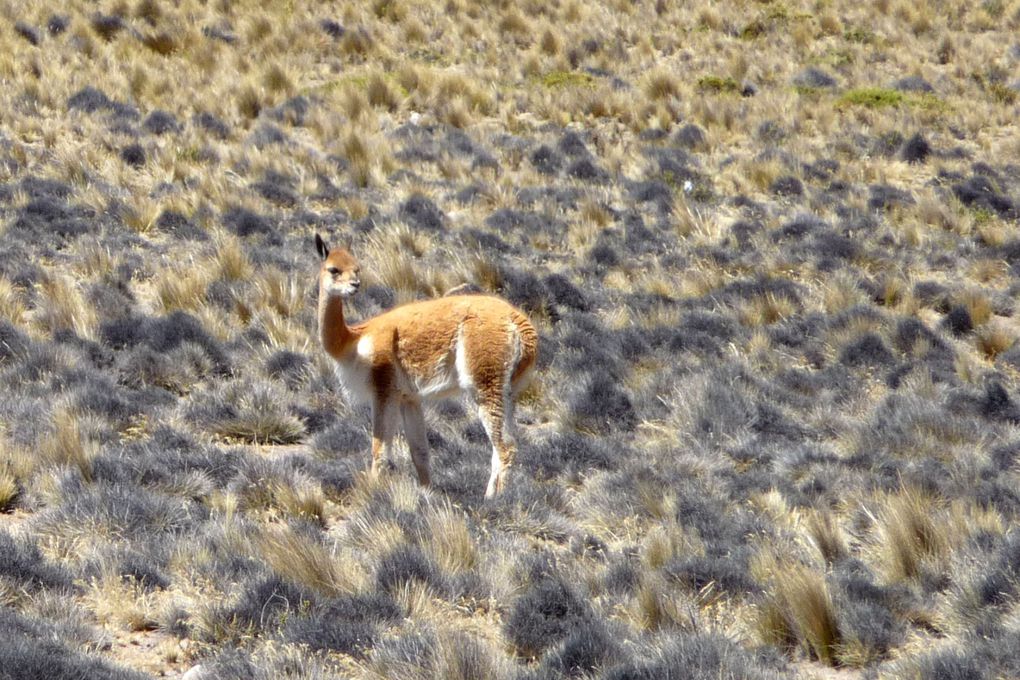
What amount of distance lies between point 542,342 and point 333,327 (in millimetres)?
4180

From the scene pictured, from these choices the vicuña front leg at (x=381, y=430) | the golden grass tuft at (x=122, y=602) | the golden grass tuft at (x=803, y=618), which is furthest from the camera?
the vicuña front leg at (x=381, y=430)

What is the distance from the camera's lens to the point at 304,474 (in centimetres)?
763

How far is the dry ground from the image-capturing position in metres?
5.57

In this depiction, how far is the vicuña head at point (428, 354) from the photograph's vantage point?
714 centimetres

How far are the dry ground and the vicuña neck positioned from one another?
2.91 feet

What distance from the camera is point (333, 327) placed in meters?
7.17

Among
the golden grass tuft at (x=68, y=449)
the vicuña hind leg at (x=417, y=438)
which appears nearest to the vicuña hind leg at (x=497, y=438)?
the vicuña hind leg at (x=417, y=438)

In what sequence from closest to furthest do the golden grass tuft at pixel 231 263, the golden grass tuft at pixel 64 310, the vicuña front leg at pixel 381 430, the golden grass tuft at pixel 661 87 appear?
the vicuña front leg at pixel 381 430, the golden grass tuft at pixel 64 310, the golden grass tuft at pixel 231 263, the golden grass tuft at pixel 661 87

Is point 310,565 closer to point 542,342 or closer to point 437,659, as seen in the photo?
point 437,659

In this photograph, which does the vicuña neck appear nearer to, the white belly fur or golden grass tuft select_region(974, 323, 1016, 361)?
the white belly fur

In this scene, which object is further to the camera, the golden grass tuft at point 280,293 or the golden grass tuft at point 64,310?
the golden grass tuft at point 280,293

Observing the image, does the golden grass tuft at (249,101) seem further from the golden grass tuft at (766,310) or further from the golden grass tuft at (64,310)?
the golden grass tuft at (766,310)

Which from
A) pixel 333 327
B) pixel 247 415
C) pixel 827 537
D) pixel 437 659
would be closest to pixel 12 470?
pixel 247 415

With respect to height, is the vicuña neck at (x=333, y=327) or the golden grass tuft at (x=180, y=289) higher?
the vicuña neck at (x=333, y=327)
